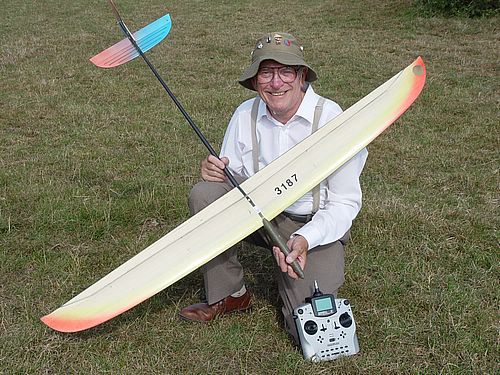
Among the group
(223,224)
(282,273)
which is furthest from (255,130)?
(282,273)

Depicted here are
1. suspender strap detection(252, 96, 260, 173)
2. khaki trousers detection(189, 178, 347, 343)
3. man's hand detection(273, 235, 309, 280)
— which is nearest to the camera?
man's hand detection(273, 235, 309, 280)

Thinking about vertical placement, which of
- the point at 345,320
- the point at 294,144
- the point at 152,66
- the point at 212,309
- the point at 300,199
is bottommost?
the point at 212,309

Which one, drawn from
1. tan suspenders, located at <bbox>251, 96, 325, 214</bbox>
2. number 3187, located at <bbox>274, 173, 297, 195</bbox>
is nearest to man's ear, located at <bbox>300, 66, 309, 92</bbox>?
tan suspenders, located at <bbox>251, 96, 325, 214</bbox>

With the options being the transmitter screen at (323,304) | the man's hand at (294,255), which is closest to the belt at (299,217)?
the man's hand at (294,255)

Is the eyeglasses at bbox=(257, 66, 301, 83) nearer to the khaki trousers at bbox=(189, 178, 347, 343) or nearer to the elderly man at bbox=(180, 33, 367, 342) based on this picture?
the elderly man at bbox=(180, 33, 367, 342)

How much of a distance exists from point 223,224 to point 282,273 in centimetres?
45

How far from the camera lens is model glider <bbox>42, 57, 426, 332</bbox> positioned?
2.95 metres

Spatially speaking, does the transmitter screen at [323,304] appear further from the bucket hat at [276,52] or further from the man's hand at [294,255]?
the bucket hat at [276,52]

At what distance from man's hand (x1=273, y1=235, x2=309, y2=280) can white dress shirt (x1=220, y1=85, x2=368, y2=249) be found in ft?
0.15

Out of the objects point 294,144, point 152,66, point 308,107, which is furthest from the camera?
point 152,66

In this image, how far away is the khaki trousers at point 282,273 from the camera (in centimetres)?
323

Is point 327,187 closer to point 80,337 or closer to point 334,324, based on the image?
point 334,324

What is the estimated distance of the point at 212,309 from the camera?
3.46 metres

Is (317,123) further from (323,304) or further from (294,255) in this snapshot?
(323,304)
